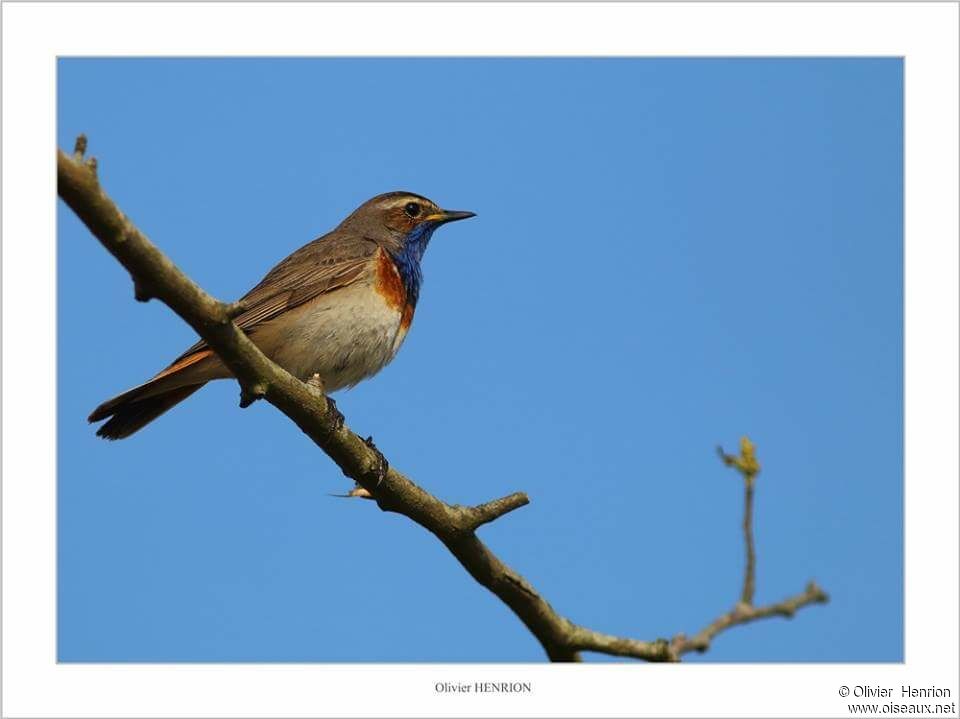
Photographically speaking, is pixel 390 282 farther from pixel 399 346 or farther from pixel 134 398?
pixel 134 398

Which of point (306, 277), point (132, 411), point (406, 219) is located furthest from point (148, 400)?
point (406, 219)

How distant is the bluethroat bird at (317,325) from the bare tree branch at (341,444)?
1.66 metres

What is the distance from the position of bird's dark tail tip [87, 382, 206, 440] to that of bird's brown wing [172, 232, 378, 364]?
→ 38.5 inches

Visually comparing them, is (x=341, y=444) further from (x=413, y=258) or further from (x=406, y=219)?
(x=406, y=219)

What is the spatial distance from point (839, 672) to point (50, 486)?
623cm

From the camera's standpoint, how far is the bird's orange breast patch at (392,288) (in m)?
11.5

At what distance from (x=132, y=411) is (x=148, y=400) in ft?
0.66

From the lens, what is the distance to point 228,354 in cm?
695

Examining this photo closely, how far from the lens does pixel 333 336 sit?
10.9 meters

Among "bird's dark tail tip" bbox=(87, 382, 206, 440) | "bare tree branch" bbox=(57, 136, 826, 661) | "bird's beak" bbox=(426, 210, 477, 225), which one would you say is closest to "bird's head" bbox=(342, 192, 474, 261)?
"bird's beak" bbox=(426, 210, 477, 225)

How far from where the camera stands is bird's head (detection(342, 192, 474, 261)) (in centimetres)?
1298

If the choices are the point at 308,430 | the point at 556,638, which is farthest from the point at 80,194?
the point at 556,638

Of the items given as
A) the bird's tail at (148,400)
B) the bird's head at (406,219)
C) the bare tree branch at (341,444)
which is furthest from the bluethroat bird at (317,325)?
the bare tree branch at (341,444)

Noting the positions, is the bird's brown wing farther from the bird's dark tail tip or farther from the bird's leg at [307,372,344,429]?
the bird's leg at [307,372,344,429]
